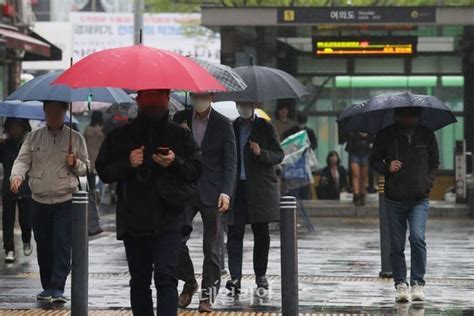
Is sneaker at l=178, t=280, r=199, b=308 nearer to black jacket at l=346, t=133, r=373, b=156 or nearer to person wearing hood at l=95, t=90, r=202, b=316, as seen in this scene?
person wearing hood at l=95, t=90, r=202, b=316

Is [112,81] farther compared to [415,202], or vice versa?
[415,202]

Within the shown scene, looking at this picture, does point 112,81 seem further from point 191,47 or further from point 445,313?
point 191,47

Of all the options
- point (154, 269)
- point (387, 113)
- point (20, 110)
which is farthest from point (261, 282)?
point (154, 269)

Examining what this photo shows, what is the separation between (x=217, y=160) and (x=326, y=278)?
9.93ft

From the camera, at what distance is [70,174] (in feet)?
38.7

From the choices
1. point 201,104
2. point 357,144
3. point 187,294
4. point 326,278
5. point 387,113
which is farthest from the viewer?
point 357,144

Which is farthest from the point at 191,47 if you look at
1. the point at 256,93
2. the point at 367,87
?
the point at 256,93

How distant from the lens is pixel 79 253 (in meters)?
9.89

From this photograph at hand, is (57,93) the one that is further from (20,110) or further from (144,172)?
(144,172)

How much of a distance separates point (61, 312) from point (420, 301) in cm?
309

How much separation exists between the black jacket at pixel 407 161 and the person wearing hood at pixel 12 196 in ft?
15.2

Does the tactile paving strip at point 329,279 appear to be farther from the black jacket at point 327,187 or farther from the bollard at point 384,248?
the black jacket at point 327,187

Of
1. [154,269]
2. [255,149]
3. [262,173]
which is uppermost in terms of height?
[255,149]

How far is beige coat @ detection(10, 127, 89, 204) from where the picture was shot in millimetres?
11703
